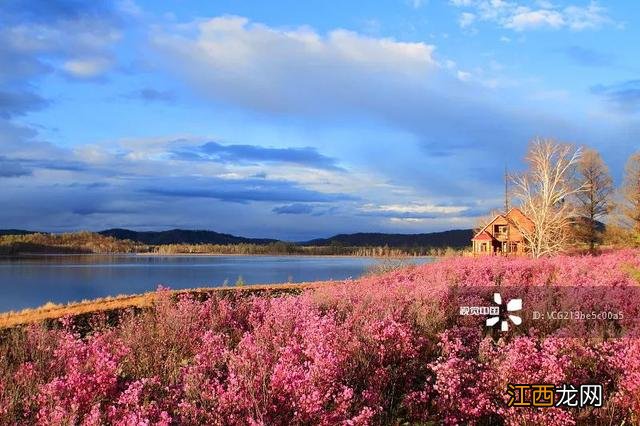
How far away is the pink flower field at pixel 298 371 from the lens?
431cm

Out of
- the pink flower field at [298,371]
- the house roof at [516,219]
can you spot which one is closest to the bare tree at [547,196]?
the house roof at [516,219]

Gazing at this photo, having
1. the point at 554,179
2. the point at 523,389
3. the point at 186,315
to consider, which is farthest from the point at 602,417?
the point at 554,179

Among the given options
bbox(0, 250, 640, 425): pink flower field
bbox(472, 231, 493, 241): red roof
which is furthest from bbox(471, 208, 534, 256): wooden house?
bbox(0, 250, 640, 425): pink flower field

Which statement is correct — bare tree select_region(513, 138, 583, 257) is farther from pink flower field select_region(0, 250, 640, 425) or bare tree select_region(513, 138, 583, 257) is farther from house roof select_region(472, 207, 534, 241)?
pink flower field select_region(0, 250, 640, 425)

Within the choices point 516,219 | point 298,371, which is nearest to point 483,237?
point 516,219

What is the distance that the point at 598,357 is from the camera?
693 centimetres

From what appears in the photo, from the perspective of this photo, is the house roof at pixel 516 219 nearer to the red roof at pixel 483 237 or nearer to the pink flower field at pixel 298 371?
the red roof at pixel 483 237

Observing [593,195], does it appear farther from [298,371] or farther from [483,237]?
[298,371]

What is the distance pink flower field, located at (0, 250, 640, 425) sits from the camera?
431cm

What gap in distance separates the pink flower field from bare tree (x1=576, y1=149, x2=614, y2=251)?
38.7m

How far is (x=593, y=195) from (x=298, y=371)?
151 feet

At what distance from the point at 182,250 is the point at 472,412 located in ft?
594

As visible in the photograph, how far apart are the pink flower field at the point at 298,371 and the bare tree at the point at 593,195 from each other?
38.7 m

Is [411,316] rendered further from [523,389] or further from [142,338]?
[142,338]
